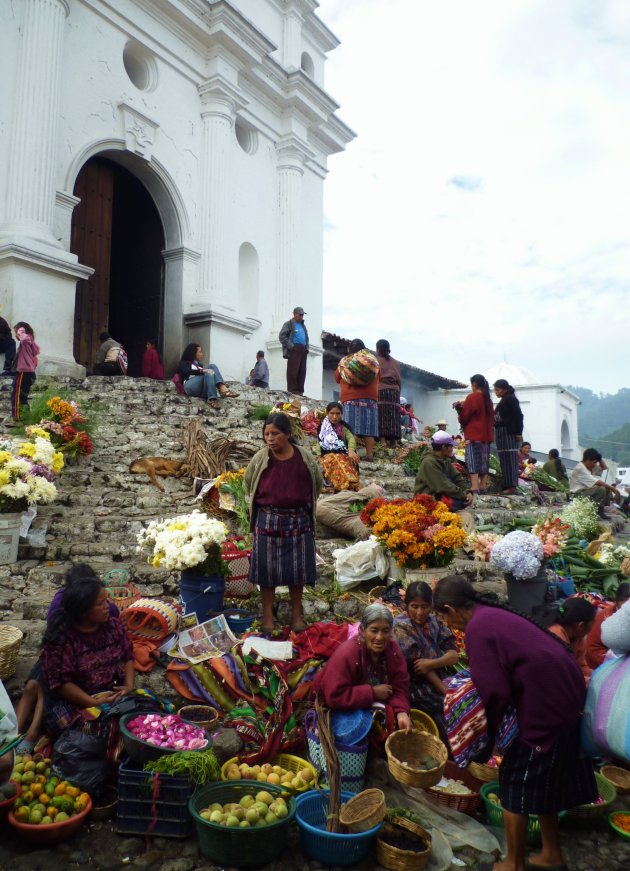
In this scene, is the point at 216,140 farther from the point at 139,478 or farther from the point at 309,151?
the point at 139,478

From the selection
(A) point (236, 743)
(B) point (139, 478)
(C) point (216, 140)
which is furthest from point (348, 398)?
(C) point (216, 140)

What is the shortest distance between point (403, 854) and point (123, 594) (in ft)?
9.84

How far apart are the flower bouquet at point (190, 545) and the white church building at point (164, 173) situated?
7.12 meters

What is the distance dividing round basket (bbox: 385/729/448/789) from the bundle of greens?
2.88 feet

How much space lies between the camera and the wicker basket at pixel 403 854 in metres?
2.73

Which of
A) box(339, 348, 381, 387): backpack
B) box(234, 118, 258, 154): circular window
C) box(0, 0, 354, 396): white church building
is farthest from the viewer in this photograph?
box(234, 118, 258, 154): circular window

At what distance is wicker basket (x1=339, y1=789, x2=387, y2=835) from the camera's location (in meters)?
2.85

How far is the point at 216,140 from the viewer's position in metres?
15.2

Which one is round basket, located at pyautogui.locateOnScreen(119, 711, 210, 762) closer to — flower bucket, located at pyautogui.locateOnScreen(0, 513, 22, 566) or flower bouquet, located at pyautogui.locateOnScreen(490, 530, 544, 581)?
flower bouquet, located at pyautogui.locateOnScreen(490, 530, 544, 581)

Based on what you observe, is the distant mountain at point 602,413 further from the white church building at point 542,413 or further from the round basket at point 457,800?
the round basket at point 457,800

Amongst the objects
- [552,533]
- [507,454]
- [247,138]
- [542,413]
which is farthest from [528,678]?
[542,413]

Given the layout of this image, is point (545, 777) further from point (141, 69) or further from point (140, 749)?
point (141, 69)

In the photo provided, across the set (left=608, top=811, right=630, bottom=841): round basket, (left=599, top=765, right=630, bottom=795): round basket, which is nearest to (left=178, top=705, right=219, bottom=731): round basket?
(left=608, top=811, right=630, bottom=841): round basket

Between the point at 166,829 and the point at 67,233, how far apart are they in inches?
447
